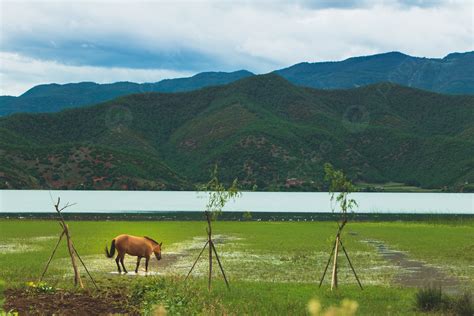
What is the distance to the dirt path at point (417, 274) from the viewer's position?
2960cm

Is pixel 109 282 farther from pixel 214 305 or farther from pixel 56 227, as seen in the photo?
pixel 56 227

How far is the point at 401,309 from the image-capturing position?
22.4 metres

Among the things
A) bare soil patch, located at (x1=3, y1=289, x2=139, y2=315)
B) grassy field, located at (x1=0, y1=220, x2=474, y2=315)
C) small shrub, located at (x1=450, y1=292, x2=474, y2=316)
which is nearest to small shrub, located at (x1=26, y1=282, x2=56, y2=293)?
bare soil patch, located at (x1=3, y1=289, x2=139, y2=315)

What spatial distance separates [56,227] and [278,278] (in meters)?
42.9

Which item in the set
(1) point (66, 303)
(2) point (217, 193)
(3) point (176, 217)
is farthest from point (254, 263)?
(3) point (176, 217)

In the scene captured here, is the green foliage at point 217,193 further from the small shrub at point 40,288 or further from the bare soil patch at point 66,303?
the small shrub at point 40,288

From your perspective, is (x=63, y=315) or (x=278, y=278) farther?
(x=278, y=278)

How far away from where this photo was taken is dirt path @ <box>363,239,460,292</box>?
29603mm

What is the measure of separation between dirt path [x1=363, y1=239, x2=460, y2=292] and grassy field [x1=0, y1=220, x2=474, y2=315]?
1.87ft

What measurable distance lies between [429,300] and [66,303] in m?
12.6

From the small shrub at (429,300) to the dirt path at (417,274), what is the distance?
162cm

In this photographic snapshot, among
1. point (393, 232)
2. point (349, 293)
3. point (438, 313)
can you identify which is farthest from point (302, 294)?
point (393, 232)

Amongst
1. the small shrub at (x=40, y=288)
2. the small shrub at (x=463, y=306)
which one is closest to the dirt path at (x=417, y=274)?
the small shrub at (x=463, y=306)

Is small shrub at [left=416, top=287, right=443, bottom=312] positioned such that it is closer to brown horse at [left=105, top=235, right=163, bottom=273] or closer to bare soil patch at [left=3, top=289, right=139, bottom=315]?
bare soil patch at [left=3, top=289, right=139, bottom=315]
